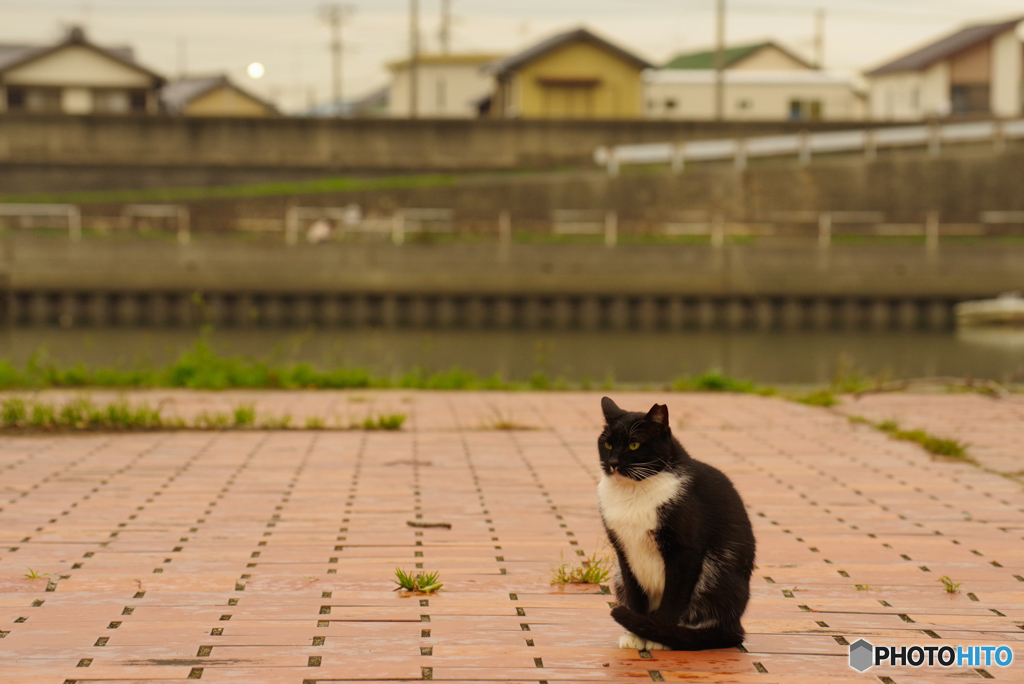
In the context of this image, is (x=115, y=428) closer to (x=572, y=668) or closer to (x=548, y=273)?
(x=572, y=668)

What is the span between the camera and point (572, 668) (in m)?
2.88

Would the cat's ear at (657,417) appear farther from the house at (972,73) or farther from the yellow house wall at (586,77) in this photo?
the house at (972,73)

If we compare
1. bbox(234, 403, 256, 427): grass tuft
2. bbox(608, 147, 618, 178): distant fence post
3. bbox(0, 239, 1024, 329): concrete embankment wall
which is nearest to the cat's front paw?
bbox(234, 403, 256, 427): grass tuft

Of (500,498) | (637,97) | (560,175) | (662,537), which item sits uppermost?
(637,97)

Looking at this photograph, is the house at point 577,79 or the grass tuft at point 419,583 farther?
the house at point 577,79

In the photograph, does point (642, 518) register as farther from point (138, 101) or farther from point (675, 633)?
point (138, 101)

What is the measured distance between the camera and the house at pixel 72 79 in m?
41.8

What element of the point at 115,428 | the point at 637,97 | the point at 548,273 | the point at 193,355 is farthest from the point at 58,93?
the point at 115,428

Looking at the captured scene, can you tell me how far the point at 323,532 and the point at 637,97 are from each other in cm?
4125

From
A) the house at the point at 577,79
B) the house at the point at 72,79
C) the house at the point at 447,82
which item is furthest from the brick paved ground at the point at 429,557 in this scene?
the house at the point at 447,82

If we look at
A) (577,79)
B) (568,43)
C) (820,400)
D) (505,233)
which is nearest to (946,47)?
(577,79)

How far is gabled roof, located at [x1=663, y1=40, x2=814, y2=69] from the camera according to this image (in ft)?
173

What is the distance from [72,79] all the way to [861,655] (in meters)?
45.5

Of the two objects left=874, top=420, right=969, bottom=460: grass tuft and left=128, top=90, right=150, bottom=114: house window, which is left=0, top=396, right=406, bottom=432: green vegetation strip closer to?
left=874, top=420, right=969, bottom=460: grass tuft
